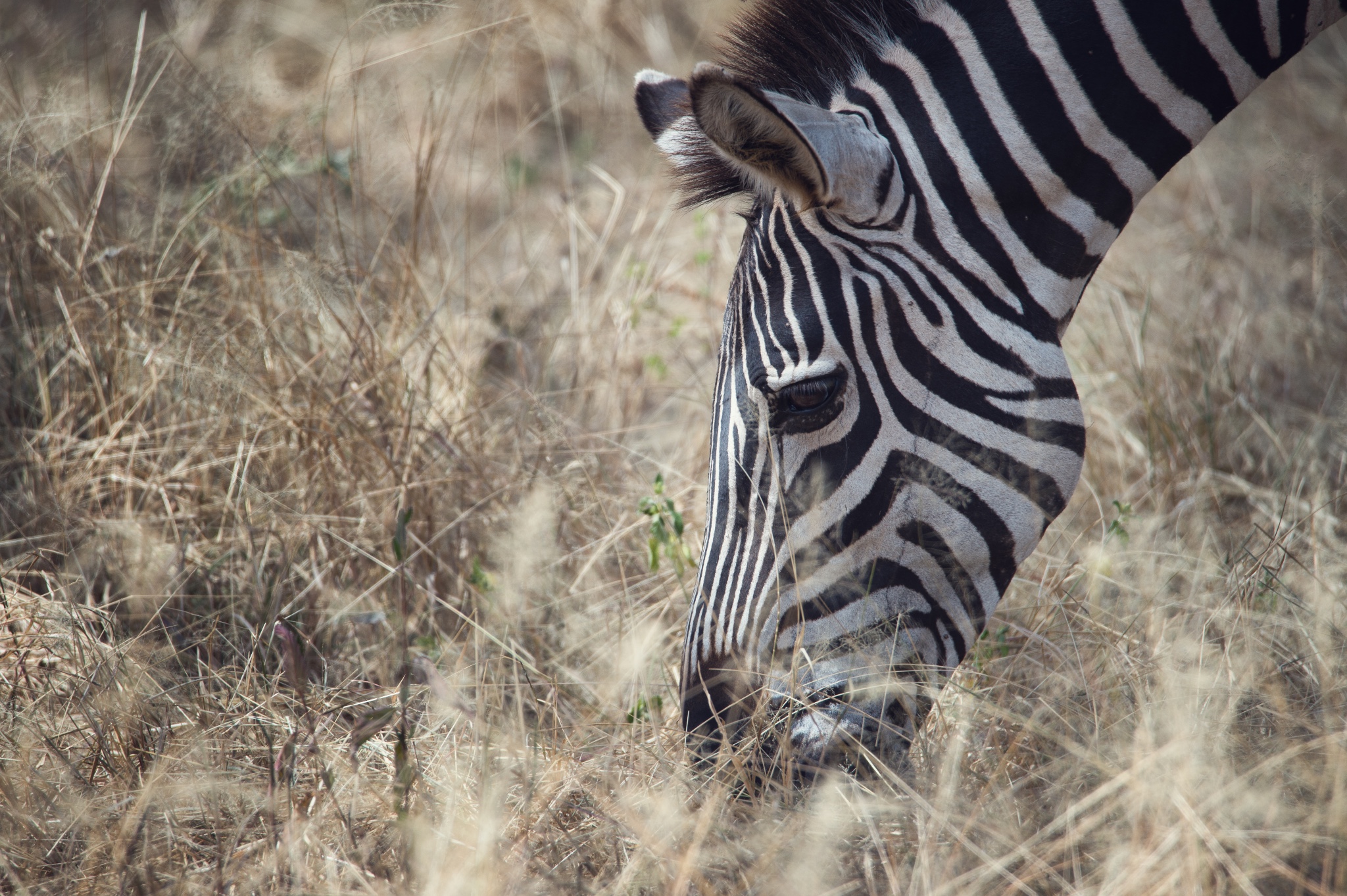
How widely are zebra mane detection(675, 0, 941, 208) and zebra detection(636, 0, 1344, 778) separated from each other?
11 millimetres

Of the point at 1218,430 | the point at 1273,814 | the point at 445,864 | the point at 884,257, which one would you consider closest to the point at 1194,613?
the point at 1273,814

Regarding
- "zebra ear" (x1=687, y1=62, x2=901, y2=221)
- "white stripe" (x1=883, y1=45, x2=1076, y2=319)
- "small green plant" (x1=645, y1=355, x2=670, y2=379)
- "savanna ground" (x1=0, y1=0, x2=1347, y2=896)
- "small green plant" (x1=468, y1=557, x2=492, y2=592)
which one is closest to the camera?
"zebra ear" (x1=687, y1=62, x2=901, y2=221)

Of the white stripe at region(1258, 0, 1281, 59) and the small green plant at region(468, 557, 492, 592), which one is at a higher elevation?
the white stripe at region(1258, 0, 1281, 59)

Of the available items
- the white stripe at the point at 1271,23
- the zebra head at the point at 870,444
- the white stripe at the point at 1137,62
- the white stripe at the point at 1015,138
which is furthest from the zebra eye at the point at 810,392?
the white stripe at the point at 1271,23

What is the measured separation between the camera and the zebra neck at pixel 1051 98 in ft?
6.31

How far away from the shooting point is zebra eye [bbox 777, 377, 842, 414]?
1.88 metres

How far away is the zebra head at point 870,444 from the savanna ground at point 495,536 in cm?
24

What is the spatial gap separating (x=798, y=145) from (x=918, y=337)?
Answer: 1.53 feet

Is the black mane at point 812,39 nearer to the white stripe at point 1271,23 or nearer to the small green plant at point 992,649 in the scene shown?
the white stripe at point 1271,23

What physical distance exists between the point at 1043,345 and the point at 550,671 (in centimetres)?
178

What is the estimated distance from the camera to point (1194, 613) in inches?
102

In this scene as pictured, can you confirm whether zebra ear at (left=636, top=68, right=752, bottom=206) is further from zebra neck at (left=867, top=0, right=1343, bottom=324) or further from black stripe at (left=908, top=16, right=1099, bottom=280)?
black stripe at (left=908, top=16, right=1099, bottom=280)

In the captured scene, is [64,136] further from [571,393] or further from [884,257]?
[884,257]

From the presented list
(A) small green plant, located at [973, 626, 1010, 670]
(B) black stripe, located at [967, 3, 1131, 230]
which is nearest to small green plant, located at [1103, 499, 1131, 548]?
(A) small green plant, located at [973, 626, 1010, 670]
